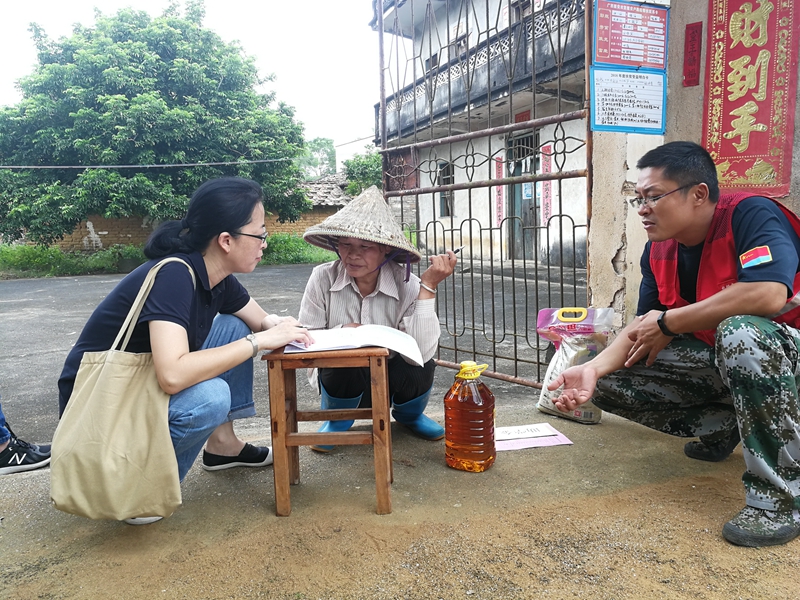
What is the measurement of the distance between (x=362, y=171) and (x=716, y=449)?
20.8 metres

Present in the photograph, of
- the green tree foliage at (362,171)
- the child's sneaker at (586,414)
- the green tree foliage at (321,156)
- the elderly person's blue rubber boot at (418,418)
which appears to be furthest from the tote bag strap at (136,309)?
the green tree foliage at (321,156)

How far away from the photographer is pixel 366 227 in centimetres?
238

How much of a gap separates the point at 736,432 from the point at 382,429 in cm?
147

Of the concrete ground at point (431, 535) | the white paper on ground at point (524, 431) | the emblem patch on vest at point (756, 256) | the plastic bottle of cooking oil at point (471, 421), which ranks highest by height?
the emblem patch on vest at point (756, 256)

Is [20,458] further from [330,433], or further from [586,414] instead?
[586,414]

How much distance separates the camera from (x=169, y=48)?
664 inches

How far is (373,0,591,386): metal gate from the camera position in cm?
375

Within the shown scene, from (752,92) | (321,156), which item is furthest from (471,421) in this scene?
(321,156)

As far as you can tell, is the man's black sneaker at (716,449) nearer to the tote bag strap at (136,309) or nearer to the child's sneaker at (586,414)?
the child's sneaker at (586,414)

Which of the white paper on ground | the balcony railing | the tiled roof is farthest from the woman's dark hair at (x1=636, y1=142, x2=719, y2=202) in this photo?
the tiled roof

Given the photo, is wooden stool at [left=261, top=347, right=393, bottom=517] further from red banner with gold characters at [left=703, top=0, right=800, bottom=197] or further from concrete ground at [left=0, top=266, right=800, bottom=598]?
red banner with gold characters at [left=703, top=0, right=800, bottom=197]

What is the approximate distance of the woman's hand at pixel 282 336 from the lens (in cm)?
194

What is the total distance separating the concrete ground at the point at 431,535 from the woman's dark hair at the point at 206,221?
0.96 meters

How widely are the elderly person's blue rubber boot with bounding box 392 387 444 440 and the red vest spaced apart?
1190 mm
